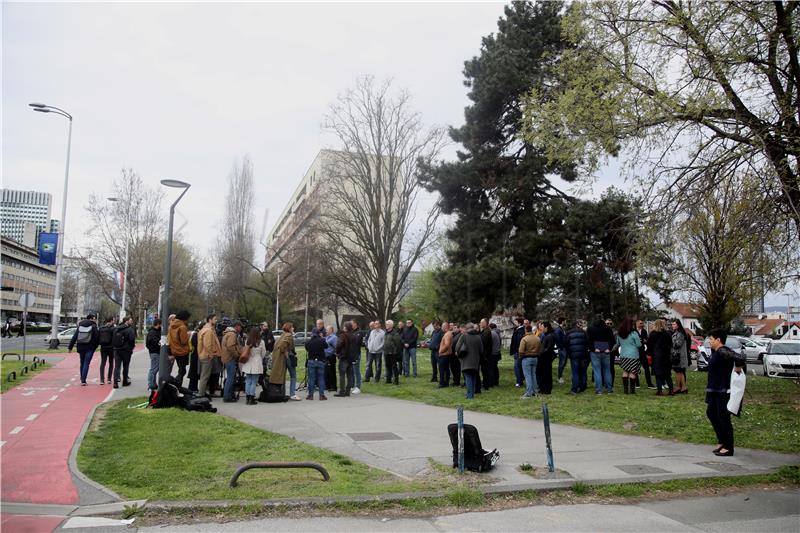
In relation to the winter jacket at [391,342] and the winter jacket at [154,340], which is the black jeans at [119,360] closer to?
the winter jacket at [154,340]

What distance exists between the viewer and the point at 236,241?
62062mm

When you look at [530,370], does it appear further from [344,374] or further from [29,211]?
[29,211]

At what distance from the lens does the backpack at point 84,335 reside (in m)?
15.6

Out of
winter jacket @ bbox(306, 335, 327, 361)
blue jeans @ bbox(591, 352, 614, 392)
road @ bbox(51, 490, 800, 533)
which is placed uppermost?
winter jacket @ bbox(306, 335, 327, 361)

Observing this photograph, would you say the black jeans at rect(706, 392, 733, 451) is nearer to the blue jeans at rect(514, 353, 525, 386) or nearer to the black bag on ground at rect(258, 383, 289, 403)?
the blue jeans at rect(514, 353, 525, 386)

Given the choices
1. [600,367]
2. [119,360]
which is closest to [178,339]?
[119,360]

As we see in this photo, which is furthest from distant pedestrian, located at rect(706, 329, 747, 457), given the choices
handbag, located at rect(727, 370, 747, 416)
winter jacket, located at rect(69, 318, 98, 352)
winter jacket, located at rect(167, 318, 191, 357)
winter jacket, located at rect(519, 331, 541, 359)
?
winter jacket, located at rect(69, 318, 98, 352)

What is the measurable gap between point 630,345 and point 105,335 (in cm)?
1379

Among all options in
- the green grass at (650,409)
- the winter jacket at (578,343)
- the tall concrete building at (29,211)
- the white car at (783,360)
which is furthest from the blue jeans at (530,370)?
the tall concrete building at (29,211)

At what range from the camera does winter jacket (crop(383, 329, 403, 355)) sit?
18.1 metres

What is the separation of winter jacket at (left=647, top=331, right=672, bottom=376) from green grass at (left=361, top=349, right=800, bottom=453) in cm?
74

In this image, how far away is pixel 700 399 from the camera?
13602 millimetres

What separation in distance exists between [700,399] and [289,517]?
37.2 ft

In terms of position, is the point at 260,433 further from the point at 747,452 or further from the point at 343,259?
the point at 343,259
